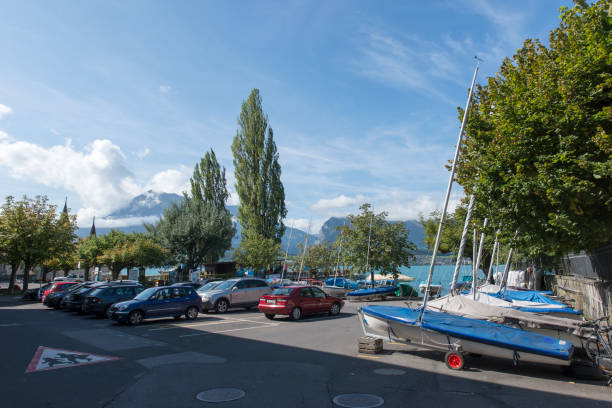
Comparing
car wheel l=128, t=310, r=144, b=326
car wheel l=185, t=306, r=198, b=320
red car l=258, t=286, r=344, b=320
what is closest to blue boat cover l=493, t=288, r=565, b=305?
red car l=258, t=286, r=344, b=320

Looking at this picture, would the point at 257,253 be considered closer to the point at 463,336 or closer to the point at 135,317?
the point at 135,317

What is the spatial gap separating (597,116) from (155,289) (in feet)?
54.0

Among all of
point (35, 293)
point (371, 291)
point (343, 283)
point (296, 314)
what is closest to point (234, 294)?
Answer: point (296, 314)

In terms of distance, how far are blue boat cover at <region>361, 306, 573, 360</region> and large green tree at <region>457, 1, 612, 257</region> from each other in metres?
3.44

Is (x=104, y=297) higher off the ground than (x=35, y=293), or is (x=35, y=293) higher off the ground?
(x=104, y=297)

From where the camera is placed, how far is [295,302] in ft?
57.9

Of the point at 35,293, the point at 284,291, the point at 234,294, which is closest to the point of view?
the point at 284,291

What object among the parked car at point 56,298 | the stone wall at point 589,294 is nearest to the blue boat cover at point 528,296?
the stone wall at point 589,294

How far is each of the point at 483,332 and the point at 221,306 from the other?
1452 centimetres

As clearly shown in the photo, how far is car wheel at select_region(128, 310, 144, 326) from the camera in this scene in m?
16.1

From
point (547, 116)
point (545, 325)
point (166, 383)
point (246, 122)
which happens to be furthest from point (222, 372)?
point (246, 122)

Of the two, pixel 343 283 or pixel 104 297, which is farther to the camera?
pixel 343 283

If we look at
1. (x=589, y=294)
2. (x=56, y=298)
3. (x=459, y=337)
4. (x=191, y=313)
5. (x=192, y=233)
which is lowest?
(x=191, y=313)

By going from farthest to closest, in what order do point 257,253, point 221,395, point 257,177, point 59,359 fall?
1. point 257,177
2. point 257,253
3. point 59,359
4. point 221,395
